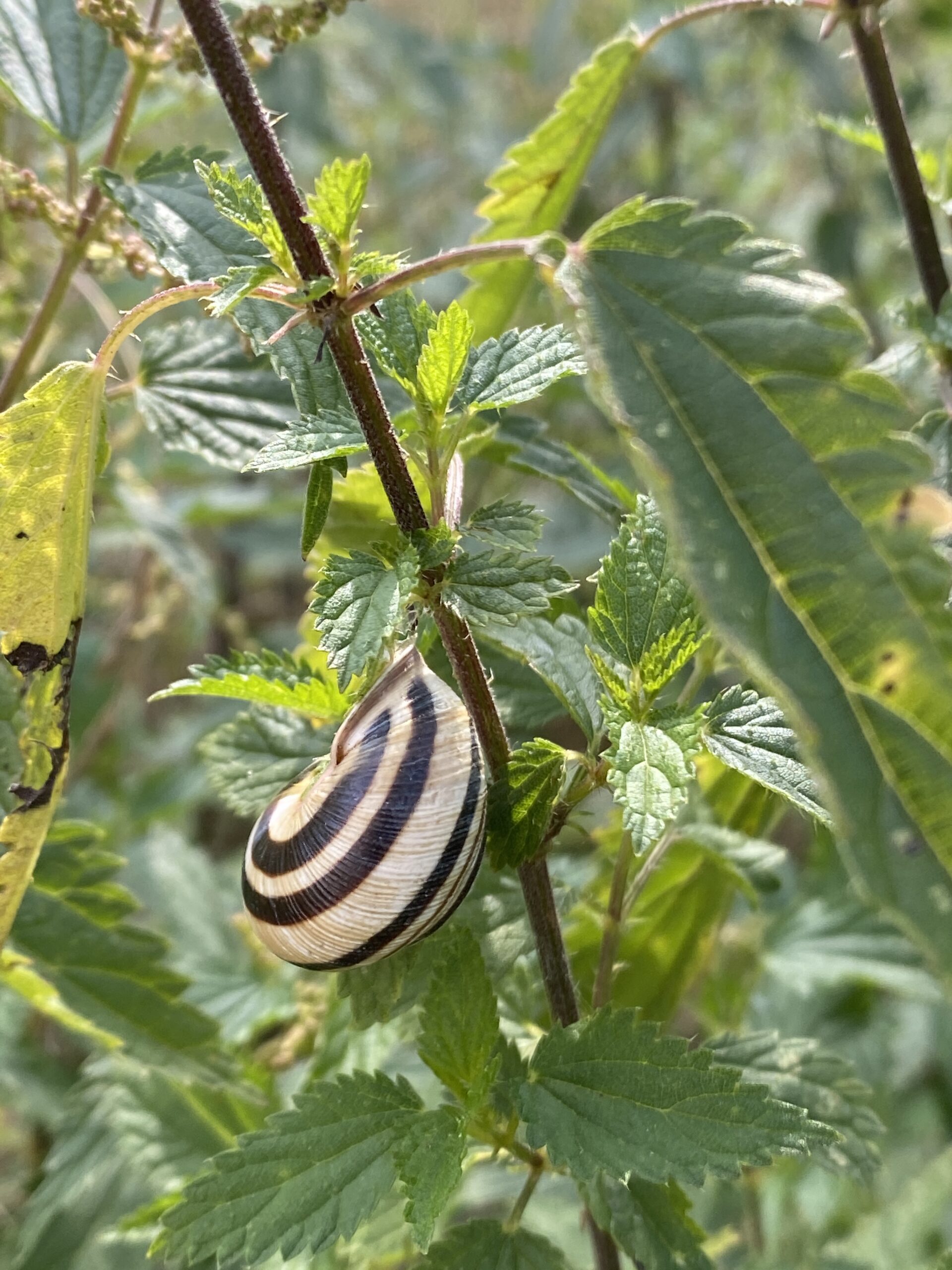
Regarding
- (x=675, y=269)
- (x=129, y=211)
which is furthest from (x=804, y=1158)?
(x=129, y=211)

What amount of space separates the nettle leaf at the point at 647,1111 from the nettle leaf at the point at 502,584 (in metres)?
0.25

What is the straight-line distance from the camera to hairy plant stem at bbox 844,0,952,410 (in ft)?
2.59

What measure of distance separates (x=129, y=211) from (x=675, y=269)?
421mm

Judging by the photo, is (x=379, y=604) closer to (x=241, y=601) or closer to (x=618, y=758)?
(x=618, y=758)

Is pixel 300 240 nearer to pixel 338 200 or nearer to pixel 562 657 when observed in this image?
pixel 338 200

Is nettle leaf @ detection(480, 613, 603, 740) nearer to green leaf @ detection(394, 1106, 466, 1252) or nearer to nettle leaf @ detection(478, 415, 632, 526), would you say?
nettle leaf @ detection(478, 415, 632, 526)

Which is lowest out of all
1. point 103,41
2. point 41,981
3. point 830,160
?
point 41,981

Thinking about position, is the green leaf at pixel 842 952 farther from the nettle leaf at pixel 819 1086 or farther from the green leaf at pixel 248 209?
the green leaf at pixel 248 209

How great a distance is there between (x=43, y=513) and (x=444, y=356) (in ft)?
0.81

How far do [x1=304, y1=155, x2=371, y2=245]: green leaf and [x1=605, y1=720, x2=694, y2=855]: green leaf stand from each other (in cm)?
30

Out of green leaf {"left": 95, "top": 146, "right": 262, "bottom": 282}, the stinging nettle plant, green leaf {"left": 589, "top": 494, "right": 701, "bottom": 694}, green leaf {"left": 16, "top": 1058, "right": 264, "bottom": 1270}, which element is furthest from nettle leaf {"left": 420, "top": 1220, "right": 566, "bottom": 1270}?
green leaf {"left": 95, "top": 146, "right": 262, "bottom": 282}

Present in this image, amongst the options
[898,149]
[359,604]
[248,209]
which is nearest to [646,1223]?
[359,604]

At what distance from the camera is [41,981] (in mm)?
827

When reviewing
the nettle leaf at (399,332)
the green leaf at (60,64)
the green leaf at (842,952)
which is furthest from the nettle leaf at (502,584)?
the green leaf at (842,952)
